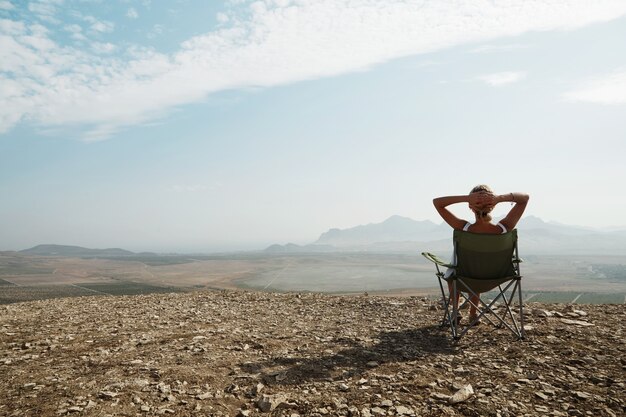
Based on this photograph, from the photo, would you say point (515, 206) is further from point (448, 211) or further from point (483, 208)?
point (448, 211)

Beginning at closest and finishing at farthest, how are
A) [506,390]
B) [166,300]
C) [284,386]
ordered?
[506,390], [284,386], [166,300]

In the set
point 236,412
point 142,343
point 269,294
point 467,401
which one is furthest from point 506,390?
point 269,294

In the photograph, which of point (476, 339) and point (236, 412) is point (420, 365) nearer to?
point (476, 339)

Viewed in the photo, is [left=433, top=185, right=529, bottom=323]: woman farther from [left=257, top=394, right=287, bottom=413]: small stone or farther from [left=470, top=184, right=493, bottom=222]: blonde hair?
[left=257, top=394, right=287, bottom=413]: small stone

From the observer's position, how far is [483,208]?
6.38m

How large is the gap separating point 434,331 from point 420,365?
2172 mm

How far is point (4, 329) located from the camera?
780 centimetres

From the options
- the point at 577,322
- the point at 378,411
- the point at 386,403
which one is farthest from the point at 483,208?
the point at 378,411

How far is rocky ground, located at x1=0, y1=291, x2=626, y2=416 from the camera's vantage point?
3.84 metres

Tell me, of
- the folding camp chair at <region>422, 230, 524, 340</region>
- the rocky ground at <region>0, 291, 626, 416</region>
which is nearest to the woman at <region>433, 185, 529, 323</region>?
the folding camp chair at <region>422, 230, 524, 340</region>

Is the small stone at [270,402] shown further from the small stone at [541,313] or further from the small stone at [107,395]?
the small stone at [541,313]

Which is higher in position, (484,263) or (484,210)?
(484,210)

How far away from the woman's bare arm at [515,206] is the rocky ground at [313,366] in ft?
6.59

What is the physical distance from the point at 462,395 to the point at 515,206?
153 inches
